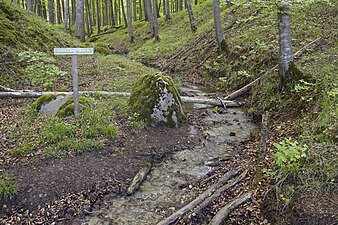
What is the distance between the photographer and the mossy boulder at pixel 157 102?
26.9 feet

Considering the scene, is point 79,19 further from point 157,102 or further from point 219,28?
point 157,102

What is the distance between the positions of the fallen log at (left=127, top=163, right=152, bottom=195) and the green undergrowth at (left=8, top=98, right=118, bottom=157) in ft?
3.84

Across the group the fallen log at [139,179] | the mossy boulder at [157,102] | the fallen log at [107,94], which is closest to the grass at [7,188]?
the fallen log at [139,179]

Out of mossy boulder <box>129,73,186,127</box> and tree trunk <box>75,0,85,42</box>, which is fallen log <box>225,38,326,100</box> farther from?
tree trunk <box>75,0,85,42</box>

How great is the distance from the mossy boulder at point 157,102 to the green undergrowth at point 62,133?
35.8 inches

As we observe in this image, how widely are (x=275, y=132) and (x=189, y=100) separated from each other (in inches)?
147

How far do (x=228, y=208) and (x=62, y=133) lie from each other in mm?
4062

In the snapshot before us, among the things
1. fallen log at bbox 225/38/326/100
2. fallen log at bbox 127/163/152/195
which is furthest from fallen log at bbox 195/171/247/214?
fallen log at bbox 225/38/326/100

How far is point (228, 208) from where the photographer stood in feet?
15.4

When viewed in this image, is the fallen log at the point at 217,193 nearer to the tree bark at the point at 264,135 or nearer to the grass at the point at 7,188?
the tree bark at the point at 264,135

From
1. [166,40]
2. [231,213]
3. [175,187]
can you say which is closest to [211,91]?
[175,187]

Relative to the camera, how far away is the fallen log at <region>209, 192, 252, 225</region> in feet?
14.8

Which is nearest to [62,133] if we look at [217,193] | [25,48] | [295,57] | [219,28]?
[217,193]

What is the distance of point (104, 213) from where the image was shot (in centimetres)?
511
